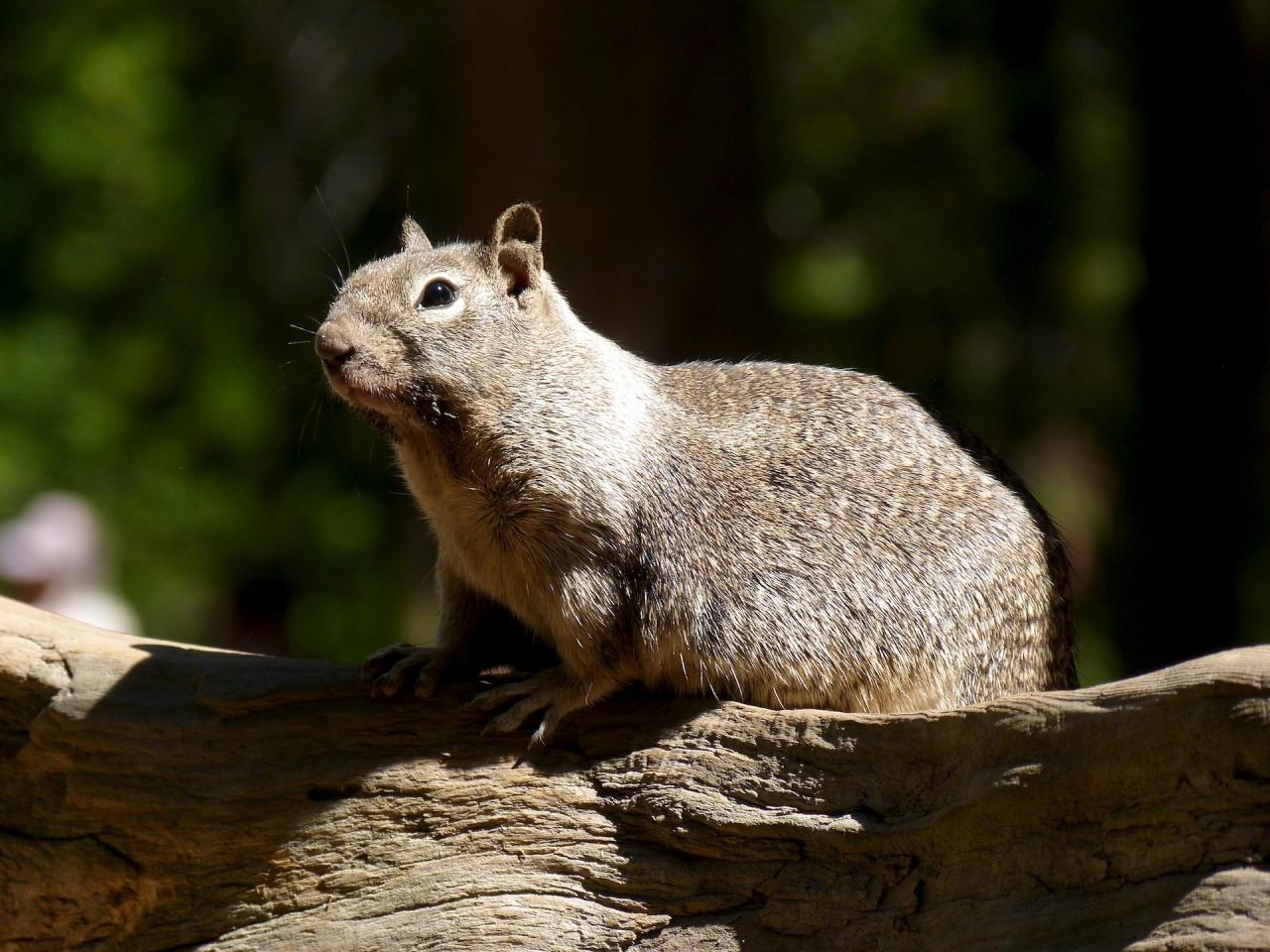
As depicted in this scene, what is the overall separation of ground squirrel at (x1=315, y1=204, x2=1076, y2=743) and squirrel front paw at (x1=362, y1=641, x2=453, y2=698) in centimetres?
1

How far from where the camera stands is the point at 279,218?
1435 centimetres

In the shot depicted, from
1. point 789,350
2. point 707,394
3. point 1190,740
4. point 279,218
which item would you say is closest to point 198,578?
point 279,218

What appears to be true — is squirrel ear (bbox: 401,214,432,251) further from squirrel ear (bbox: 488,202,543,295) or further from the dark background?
the dark background

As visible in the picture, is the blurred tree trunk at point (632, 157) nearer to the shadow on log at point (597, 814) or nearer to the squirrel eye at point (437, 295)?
the squirrel eye at point (437, 295)

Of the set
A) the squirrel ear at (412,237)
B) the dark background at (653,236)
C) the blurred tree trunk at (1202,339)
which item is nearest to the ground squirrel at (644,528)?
the squirrel ear at (412,237)

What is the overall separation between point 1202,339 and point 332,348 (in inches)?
292

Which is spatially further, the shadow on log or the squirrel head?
the squirrel head

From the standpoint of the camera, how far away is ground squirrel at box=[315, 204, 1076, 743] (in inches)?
182

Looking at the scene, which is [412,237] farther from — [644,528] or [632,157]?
[632,157]

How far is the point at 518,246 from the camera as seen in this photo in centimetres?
486

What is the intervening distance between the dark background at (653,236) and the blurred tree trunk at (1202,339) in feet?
0.08

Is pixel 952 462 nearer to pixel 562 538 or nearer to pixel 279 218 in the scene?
pixel 562 538

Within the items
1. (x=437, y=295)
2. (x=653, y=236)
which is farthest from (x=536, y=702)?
(x=653, y=236)

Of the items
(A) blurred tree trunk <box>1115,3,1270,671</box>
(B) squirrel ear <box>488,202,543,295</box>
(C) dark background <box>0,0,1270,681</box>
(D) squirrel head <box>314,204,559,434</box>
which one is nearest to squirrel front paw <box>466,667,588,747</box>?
(D) squirrel head <box>314,204,559,434</box>
